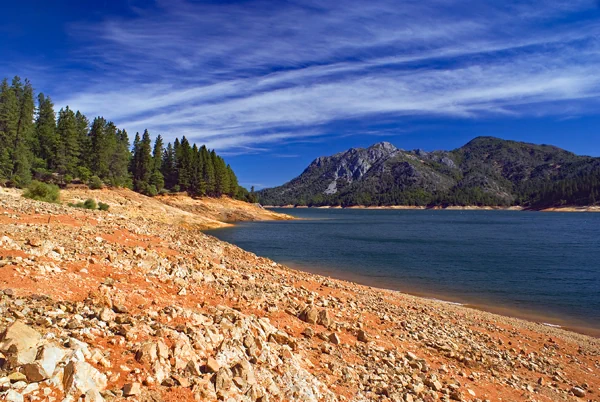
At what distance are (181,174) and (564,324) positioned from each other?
3804 inches

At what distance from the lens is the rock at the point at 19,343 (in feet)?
17.9

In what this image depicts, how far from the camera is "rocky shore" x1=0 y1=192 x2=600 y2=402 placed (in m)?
6.31

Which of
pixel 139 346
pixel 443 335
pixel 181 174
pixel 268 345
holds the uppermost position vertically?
pixel 181 174

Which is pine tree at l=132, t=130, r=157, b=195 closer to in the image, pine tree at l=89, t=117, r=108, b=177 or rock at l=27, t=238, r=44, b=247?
pine tree at l=89, t=117, r=108, b=177

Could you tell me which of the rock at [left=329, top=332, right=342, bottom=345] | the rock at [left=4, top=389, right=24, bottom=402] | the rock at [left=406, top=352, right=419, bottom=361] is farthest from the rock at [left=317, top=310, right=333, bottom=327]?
the rock at [left=4, top=389, right=24, bottom=402]

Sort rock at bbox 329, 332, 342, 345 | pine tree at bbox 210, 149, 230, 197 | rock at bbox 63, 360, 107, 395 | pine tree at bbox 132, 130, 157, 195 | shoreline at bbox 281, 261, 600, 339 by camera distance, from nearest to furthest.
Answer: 1. rock at bbox 63, 360, 107, 395
2. rock at bbox 329, 332, 342, 345
3. shoreline at bbox 281, 261, 600, 339
4. pine tree at bbox 132, 130, 157, 195
5. pine tree at bbox 210, 149, 230, 197

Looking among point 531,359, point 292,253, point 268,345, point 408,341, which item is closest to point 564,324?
point 531,359

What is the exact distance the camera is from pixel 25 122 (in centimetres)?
6094

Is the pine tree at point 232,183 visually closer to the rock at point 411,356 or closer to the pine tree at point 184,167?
the pine tree at point 184,167

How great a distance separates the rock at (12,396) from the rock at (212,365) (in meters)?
3.09

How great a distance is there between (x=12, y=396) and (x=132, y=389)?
1563mm

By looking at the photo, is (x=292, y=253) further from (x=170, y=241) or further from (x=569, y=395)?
(x=569, y=395)

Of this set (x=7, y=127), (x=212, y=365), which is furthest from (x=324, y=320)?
(x=7, y=127)

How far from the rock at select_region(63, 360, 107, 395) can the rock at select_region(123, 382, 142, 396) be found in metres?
0.34
